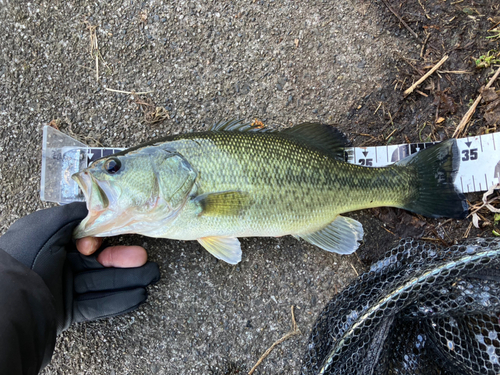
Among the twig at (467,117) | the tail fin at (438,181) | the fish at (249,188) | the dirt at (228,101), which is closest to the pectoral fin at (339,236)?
the fish at (249,188)

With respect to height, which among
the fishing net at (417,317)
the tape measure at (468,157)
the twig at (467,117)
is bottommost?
the fishing net at (417,317)

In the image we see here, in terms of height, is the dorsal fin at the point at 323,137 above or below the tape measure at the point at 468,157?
above

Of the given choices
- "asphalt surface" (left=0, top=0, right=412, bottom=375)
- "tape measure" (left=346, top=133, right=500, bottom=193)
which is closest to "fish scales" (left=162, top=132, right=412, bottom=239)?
"tape measure" (left=346, top=133, right=500, bottom=193)

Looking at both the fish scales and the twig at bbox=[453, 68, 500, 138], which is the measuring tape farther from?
the fish scales

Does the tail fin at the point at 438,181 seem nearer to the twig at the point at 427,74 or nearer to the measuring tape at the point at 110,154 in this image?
the measuring tape at the point at 110,154

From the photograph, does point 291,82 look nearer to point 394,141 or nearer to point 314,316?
point 394,141

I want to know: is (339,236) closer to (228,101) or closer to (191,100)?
(228,101)

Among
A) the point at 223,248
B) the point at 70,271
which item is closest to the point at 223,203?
the point at 223,248
